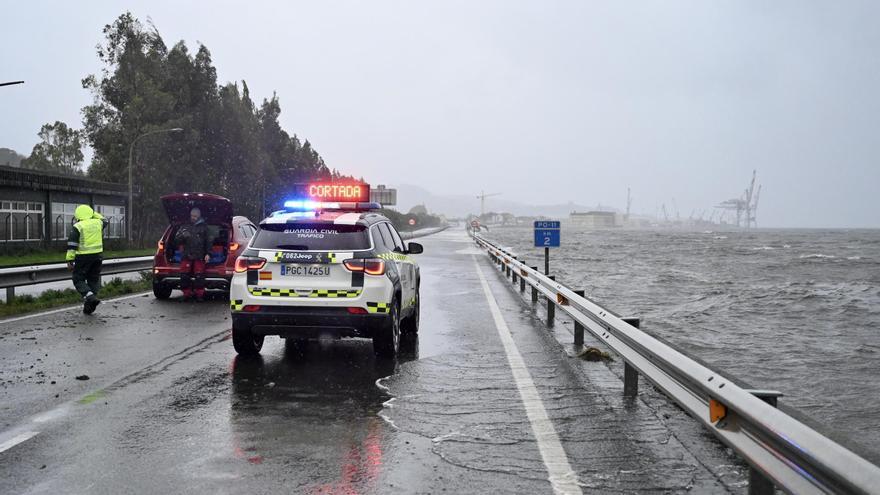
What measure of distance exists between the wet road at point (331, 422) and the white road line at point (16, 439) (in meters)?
0.01

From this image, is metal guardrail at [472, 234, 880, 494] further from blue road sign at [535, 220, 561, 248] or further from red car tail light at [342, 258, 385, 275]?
blue road sign at [535, 220, 561, 248]

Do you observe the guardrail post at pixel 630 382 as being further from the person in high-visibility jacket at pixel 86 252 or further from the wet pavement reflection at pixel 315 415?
the person in high-visibility jacket at pixel 86 252

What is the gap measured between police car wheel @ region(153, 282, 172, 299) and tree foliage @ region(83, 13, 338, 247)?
3745cm

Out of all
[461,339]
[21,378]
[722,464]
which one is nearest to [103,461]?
[21,378]

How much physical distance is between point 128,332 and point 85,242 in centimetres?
280

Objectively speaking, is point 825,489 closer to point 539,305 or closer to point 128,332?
point 128,332

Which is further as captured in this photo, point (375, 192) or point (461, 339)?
point (375, 192)

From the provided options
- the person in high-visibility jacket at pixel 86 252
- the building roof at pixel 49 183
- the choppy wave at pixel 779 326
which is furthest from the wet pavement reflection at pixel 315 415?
the building roof at pixel 49 183

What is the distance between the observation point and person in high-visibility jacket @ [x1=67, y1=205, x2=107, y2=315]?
12.2m

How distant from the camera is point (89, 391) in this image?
6805mm


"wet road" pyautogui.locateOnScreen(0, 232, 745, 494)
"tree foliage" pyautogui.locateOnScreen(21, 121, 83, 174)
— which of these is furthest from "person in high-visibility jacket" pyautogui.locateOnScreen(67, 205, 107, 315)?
"tree foliage" pyautogui.locateOnScreen(21, 121, 83, 174)

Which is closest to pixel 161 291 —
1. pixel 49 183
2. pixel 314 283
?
pixel 314 283

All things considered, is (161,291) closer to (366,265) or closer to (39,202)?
(366,265)

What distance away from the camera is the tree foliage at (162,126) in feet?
171
